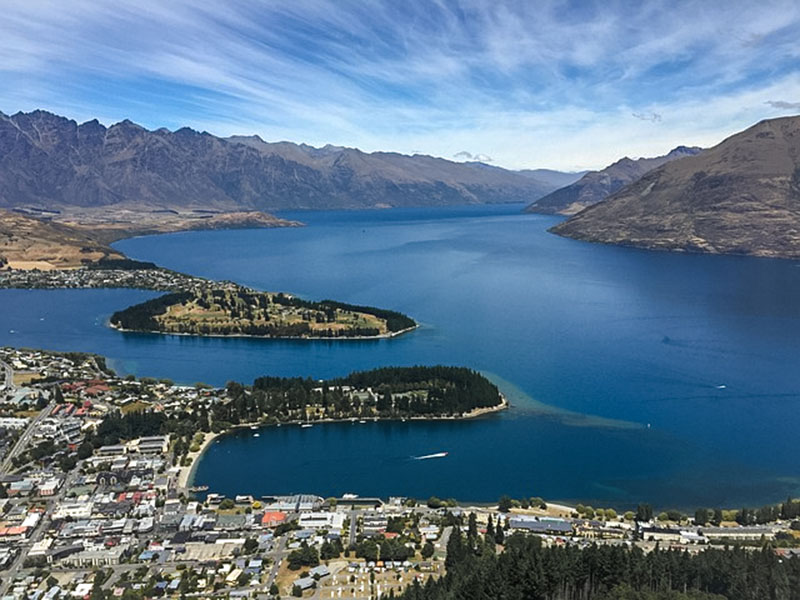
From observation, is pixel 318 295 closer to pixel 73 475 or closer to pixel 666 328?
pixel 666 328

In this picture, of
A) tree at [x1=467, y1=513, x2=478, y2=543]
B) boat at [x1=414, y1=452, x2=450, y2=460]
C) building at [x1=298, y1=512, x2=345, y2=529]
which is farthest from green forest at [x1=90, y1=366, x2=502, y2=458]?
tree at [x1=467, y1=513, x2=478, y2=543]

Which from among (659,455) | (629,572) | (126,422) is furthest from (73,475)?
(659,455)

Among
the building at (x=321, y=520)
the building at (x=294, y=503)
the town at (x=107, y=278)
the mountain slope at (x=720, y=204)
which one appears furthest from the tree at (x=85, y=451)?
the mountain slope at (x=720, y=204)

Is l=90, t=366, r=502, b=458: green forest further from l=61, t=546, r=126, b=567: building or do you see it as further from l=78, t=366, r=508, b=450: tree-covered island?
l=61, t=546, r=126, b=567: building

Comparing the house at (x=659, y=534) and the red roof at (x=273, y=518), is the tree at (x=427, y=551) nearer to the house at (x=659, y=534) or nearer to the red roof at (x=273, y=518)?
the red roof at (x=273, y=518)

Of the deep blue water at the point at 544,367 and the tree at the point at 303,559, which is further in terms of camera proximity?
the deep blue water at the point at 544,367

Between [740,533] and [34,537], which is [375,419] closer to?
[34,537]
